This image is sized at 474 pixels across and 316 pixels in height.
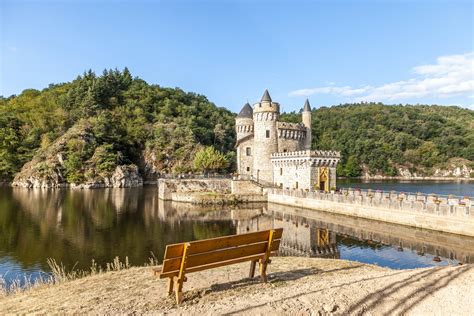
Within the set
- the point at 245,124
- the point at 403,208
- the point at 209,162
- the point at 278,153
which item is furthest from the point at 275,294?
the point at 209,162

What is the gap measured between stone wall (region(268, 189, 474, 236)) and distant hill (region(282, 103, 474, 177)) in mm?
80464

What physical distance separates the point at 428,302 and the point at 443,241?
57.2 ft

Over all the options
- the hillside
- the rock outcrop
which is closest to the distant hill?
the hillside

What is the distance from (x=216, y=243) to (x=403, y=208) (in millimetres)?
23398

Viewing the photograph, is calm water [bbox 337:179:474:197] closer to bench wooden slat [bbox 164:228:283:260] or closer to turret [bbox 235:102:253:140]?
turret [bbox 235:102:253:140]

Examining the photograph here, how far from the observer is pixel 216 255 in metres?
8.30

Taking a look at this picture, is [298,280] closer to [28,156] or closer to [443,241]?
[443,241]

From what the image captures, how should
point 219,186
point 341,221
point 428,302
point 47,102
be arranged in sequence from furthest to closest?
1. point 47,102
2. point 219,186
3. point 341,221
4. point 428,302

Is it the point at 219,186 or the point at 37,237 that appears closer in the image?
the point at 37,237

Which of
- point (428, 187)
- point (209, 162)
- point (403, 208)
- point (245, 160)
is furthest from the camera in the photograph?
point (428, 187)

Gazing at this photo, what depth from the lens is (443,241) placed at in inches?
882

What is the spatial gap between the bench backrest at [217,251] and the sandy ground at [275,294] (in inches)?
25.0

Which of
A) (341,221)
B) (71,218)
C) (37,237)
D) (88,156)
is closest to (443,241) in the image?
(341,221)

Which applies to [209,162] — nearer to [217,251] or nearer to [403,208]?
[403,208]
